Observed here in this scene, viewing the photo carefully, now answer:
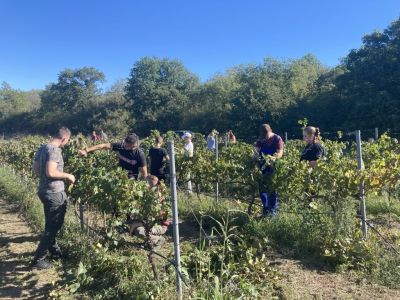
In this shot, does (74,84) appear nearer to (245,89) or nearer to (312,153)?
(245,89)

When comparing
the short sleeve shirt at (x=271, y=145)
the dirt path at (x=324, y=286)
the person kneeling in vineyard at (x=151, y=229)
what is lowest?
the dirt path at (x=324, y=286)

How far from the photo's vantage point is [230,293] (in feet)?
11.1

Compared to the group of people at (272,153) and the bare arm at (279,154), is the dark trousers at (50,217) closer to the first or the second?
the group of people at (272,153)

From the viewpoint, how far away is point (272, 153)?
Answer: 608 cm

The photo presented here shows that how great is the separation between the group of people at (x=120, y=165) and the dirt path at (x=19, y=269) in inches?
8.0

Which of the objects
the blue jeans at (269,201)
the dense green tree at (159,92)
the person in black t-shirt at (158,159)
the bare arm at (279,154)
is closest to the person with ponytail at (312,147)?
the bare arm at (279,154)

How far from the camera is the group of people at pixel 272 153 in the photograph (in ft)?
18.8

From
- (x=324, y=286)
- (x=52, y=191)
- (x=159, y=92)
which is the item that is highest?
(x=159, y=92)

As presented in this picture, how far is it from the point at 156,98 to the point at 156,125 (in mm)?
3700

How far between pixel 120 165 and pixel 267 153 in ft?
6.84

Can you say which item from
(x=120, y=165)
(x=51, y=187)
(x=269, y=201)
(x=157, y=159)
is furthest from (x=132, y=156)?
(x=269, y=201)

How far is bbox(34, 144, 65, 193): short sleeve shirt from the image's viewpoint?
4.51 metres

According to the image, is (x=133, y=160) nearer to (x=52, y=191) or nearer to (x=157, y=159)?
(x=157, y=159)

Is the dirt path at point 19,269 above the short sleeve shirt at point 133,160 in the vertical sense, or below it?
below
